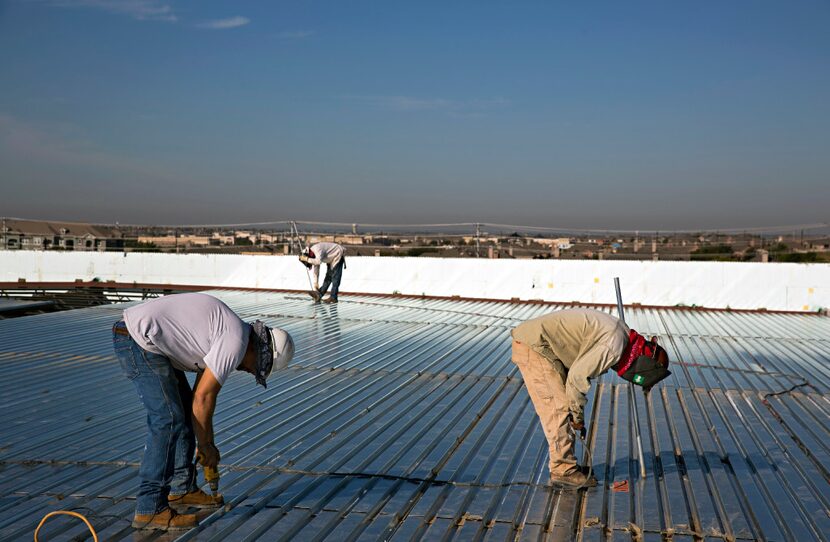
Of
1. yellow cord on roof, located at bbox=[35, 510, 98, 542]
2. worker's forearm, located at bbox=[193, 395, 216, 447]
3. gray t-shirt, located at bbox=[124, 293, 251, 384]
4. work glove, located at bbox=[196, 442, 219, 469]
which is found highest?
gray t-shirt, located at bbox=[124, 293, 251, 384]

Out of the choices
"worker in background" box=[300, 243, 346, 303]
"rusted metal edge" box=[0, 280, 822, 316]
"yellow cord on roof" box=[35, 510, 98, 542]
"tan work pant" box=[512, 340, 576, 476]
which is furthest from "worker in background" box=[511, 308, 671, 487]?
"rusted metal edge" box=[0, 280, 822, 316]

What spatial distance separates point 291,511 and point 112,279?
62.9 feet

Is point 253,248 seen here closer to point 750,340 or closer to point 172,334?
point 750,340

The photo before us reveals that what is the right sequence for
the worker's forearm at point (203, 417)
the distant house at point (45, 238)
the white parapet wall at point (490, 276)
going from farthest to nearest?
the distant house at point (45, 238) → the white parapet wall at point (490, 276) → the worker's forearm at point (203, 417)

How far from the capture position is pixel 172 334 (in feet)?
14.0

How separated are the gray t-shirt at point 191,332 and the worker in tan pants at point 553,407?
80.5 inches

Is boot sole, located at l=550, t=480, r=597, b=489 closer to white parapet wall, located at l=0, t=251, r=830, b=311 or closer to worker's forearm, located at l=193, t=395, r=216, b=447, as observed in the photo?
worker's forearm, located at l=193, t=395, r=216, b=447

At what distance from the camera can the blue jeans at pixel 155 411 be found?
14.1 feet

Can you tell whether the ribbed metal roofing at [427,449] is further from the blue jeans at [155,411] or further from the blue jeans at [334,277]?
the blue jeans at [334,277]

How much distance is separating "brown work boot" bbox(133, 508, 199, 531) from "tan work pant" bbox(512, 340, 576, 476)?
7.53 ft

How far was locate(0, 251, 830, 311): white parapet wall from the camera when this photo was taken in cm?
1786

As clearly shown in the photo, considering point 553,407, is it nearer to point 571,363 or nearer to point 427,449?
point 571,363

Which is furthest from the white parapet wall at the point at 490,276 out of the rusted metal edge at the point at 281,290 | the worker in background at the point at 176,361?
the worker in background at the point at 176,361

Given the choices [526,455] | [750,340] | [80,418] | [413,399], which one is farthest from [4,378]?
[750,340]
